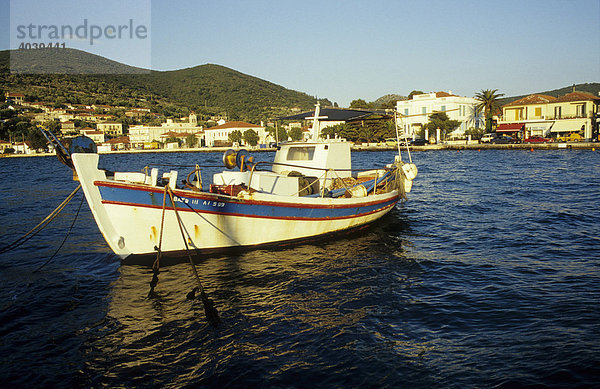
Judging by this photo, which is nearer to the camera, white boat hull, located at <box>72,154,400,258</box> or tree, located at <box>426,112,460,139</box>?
white boat hull, located at <box>72,154,400,258</box>

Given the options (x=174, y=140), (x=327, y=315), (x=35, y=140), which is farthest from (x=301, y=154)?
(x=174, y=140)

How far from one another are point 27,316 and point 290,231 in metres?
6.53

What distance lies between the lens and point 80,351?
6410 millimetres

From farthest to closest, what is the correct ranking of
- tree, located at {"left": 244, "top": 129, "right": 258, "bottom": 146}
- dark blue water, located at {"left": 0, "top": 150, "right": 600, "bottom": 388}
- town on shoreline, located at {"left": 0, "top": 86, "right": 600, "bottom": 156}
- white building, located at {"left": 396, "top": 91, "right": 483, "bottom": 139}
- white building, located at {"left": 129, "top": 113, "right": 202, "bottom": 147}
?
white building, located at {"left": 129, "top": 113, "right": 202, "bottom": 147}, tree, located at {"left": 244, "top": 129, "right": 258, "bottom": 146}, white building, located at {"left": 396, "top": 91, "right": 483, "bottom": 139}, town on shoreline, located at {"left": 0, "top": 86, "right": 600, "bottom": 156}, dark blue water, located at {"left": 0, "top": 150, "right": 600, "bottom": 388}

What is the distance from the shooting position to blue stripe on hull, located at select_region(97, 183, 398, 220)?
31.3ft

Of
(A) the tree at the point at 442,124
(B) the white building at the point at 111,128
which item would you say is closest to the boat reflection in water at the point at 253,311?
(A) the tree at the point at 442,124

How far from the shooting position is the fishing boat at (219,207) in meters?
9.52

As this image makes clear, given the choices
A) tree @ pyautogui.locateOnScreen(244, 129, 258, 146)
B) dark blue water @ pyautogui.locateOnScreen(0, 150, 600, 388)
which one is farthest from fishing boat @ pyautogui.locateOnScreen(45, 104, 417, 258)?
tree @ pyautogui.locateOnScreen(244, 129, 258, 146)

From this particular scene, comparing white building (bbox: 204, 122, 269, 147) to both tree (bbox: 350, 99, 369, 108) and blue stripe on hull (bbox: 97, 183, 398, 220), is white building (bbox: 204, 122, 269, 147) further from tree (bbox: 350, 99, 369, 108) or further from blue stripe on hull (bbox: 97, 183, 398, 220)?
blue stripe on hull (bbox: 97, 183, 398, 220)

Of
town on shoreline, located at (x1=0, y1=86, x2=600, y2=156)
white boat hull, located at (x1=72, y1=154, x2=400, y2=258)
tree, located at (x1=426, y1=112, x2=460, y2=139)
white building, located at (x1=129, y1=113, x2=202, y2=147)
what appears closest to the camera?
white boat hull, located at (x1=72, y1=154, x2=400, y2=258)

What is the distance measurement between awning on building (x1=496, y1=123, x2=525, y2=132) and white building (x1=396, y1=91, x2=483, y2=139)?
12.6m

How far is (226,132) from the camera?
128125 mm

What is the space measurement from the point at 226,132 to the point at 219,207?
121 metres

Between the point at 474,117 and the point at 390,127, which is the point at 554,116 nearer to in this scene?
the point at 474,117
